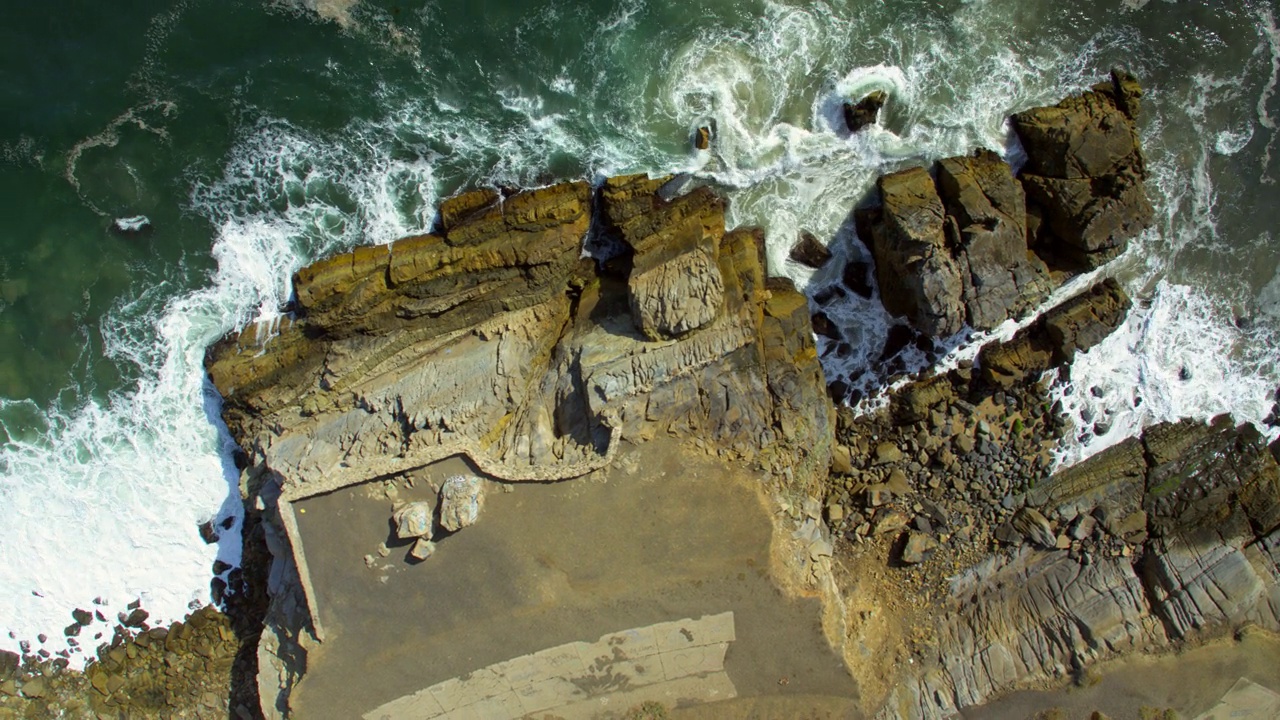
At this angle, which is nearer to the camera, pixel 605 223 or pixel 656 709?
pixel 656 709

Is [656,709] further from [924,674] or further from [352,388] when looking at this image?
[352,388]

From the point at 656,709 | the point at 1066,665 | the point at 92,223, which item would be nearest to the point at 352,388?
the point at 92,223

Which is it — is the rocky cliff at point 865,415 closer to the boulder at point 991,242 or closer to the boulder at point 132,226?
the boulder at point 991,242

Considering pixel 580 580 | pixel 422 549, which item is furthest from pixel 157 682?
pixel 580 580

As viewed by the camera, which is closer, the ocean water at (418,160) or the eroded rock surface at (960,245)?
the eroded rock surface at (960,245)

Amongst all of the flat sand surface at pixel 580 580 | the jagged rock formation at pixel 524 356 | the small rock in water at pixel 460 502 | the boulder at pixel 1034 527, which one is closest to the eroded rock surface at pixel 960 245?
the jagged rock formation at pixel 524 356

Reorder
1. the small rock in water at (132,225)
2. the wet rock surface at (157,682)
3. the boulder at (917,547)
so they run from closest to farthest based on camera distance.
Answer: the small rock in water at (132,225)
the boulder at (917,547)
the wet rock surface at (157,682)
